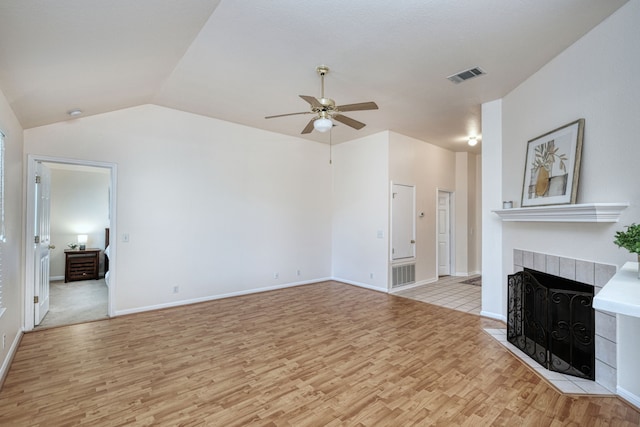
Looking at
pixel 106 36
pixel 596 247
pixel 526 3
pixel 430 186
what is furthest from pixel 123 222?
pixel 430 186

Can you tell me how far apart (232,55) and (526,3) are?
2609mm

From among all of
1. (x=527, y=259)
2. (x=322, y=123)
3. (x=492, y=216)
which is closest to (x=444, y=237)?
(x=492, y=216)

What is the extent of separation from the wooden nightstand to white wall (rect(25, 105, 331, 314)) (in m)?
3.52

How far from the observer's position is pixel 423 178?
647 cm

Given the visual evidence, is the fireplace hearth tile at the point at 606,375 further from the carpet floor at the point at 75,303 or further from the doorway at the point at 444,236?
the carpet floor at the point at 75,303

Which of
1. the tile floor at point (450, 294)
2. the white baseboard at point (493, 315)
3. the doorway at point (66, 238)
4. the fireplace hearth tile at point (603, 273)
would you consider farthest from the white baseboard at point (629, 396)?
the doorway at point (66, 238)

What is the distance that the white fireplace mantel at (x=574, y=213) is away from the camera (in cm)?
229

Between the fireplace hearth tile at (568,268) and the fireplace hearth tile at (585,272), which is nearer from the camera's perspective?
the fireplace hearth tile at (585,272)

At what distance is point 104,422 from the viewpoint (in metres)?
2.00

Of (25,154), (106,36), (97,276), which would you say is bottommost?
(97,276)

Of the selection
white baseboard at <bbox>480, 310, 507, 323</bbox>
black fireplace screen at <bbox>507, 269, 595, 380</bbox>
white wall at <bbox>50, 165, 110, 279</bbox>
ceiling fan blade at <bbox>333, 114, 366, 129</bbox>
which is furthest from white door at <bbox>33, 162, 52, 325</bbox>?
white baseboard at <bbox>480, 310, 507, 323</bbox>

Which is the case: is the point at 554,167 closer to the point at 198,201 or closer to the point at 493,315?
the point at 493,315

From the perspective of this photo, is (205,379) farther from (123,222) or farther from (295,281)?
(295,281)

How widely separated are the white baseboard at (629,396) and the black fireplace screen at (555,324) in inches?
8.3
